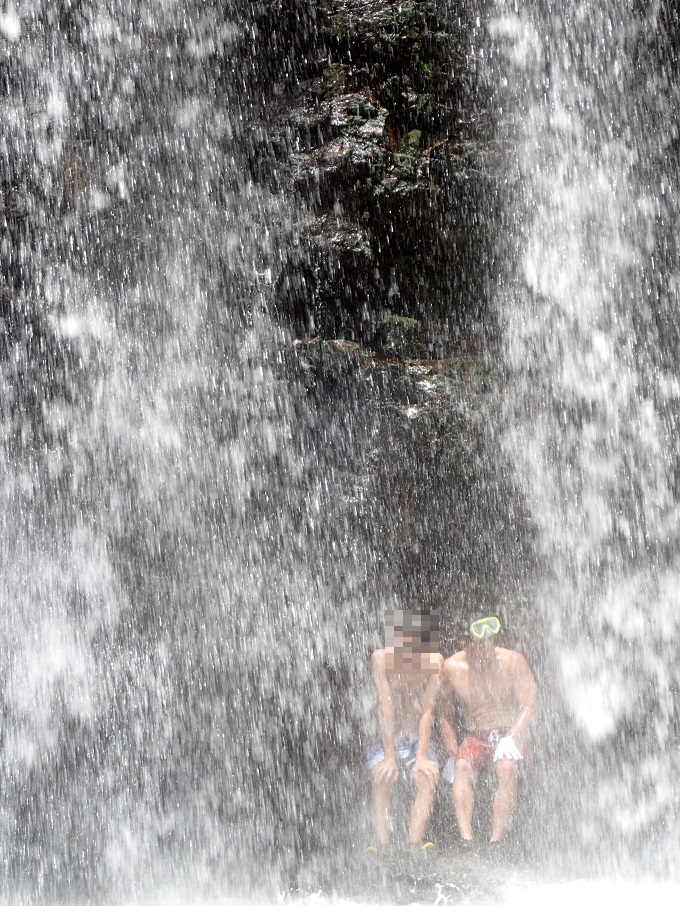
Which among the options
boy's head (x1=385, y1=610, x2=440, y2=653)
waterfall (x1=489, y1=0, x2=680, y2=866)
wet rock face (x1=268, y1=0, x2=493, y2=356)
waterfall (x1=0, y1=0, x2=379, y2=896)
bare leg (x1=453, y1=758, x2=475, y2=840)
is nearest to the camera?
bare leg (x1=453, y1=758, x2=475, y2=840)

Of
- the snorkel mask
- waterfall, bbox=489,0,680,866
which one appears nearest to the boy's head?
the snorkel mask

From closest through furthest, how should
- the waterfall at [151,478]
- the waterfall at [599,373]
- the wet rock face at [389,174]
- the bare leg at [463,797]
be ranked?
the bare leg at [463,797] → the waterfall at [151,478] → the waterfall at [599,373] → the wet rock face at [389,174]

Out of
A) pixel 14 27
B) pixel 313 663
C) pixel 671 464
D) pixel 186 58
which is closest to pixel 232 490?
pixel 313 663

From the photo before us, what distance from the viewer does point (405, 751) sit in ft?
16.4

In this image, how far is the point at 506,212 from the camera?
7242 mm

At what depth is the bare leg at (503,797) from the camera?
4797mm

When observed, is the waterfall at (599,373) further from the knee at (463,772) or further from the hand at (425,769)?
the hand at (425,769)

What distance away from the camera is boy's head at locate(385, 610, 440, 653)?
193 inches

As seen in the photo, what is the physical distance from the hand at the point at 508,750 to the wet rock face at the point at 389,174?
3.32 meters

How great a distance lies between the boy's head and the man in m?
0.28

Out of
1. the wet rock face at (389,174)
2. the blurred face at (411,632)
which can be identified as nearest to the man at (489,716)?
the blurred face at (411,632)

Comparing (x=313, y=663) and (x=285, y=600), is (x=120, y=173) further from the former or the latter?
(x=313, y=663)

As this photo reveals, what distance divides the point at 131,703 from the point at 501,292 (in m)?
4.72

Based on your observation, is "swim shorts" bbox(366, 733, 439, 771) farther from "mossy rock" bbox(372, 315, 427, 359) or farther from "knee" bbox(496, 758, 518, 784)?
"mossy rock" bbox(372, 315, 427, 359)
